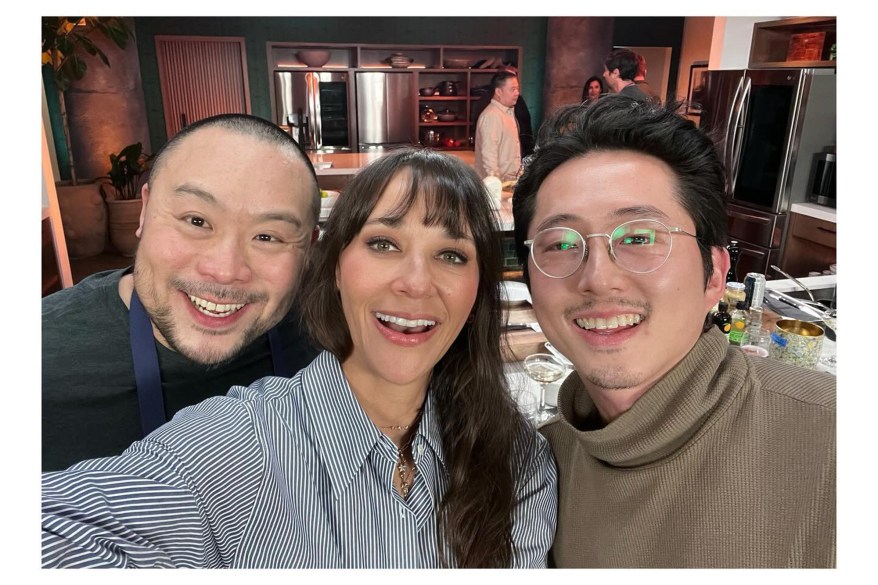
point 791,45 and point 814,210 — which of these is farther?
point 791,45

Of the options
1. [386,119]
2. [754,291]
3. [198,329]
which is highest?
[386,119]

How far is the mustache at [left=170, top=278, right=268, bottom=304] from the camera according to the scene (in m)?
0.86

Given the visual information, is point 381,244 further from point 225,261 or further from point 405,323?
point 225,261

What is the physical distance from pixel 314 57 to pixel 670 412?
2.58 m

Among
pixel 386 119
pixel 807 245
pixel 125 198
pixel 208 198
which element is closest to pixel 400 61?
pixel 386 119

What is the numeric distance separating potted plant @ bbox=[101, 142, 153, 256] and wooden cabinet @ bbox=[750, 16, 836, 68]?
3723 mm

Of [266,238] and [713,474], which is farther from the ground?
[266,238]

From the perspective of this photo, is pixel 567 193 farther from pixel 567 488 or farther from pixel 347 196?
pixel 567 488

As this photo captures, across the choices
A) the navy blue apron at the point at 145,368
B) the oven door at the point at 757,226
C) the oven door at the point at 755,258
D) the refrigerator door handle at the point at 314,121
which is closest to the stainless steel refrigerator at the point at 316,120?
the refrigerator door handle at the point at 314,121

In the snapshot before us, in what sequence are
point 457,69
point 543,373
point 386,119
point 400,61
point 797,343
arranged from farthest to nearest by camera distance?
point 457,69
point 400,61
point 386,119
point 797,343
point 543,373

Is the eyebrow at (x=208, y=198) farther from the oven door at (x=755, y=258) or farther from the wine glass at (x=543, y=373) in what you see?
the oven door at (x=755, y=258)

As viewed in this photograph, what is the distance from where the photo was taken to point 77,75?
37.3 inches

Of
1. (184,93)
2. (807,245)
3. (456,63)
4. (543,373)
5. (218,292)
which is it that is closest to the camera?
(218,292)

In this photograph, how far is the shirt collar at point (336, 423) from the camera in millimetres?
816
